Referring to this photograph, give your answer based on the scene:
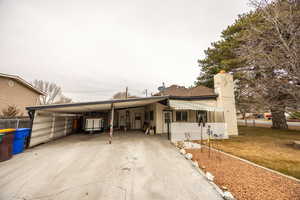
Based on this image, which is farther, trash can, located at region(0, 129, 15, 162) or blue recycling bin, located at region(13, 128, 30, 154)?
blue recycling bin, located at region(13, 128, 30, 154)

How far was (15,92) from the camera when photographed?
38.9 feet

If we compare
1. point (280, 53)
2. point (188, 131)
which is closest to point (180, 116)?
point (188, 131)

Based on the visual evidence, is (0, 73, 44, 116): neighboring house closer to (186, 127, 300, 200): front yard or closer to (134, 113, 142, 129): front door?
(134, 113, 142, 129): front door

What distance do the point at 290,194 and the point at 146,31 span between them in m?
14.8

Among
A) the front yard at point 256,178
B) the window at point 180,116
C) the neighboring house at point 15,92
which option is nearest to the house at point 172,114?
the window at point 180,116

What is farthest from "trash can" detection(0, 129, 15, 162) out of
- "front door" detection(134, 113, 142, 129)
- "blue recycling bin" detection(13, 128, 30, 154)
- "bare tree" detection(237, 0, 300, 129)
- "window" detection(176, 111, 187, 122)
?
"bare tree" detection(237, 0, 300, 129)

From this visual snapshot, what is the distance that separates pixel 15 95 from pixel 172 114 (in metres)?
17.3

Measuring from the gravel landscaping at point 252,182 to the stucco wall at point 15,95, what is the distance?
18.2 meters

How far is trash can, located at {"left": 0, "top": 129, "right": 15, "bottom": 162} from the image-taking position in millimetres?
4680

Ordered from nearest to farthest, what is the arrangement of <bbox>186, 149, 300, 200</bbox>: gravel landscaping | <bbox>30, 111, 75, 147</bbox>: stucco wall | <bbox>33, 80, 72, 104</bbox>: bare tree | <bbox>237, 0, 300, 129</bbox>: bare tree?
<bbox>186, 149, 300, 200</bbox>: gravel landscaping, <bbox>237, 0, 300, 129</bbox>: bare tree, <bbox>30, 111, 75, 147</bbox>: stucco wall, <bbox>33, 80, 72, 104</bbox>: bare tree

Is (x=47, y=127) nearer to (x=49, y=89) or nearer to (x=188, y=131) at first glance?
(x=188, y=131)

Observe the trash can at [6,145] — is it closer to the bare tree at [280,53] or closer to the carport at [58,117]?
the carport at [58,117]

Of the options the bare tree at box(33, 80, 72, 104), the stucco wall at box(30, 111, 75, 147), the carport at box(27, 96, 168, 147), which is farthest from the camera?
the bare tree at box(33, 80, 72, 104)

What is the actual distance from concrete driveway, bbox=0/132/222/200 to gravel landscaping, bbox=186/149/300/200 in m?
0.56
